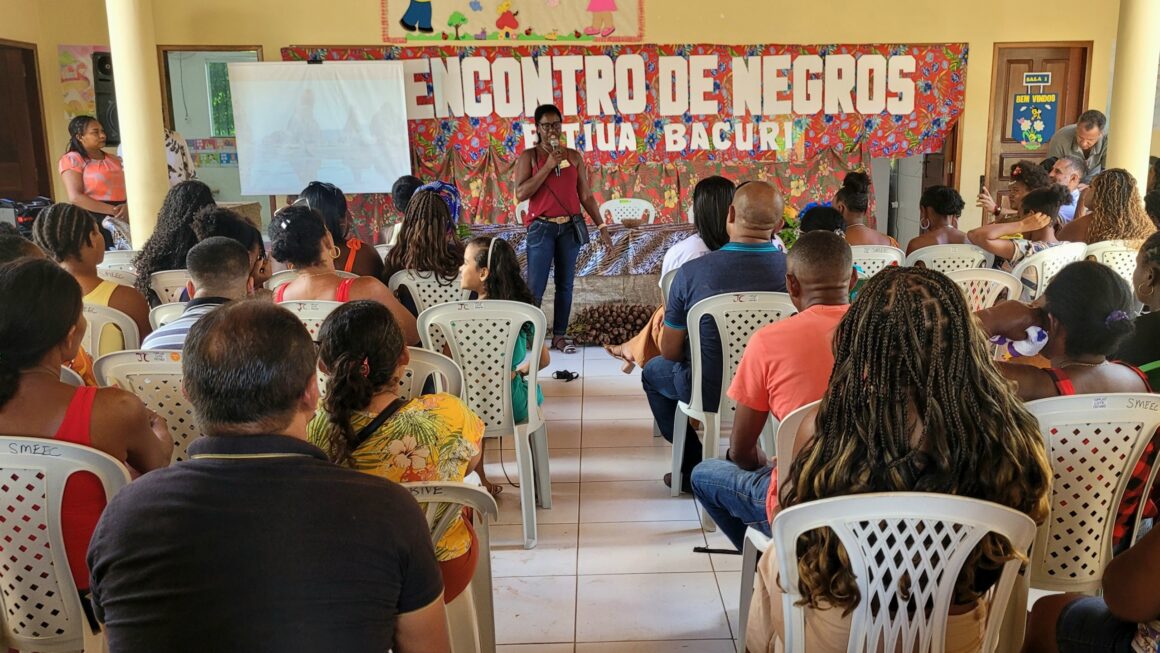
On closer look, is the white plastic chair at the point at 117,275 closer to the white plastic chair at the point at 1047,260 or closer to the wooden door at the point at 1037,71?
the white plastic chair at the point at 1047,260

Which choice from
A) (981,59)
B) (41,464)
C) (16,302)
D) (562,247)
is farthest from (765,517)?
(981,59)

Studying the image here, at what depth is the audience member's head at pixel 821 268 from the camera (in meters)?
2.38

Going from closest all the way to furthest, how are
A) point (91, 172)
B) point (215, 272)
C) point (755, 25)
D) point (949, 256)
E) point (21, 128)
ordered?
1. point (215, 272)
2. point (949, 256)
3. point (91, 172)
4. point (21, 128)
5. point (755, 25)

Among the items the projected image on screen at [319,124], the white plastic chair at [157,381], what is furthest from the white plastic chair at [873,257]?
the projected image on screen at [319,124]

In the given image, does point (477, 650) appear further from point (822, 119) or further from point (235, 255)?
point (822, 119)

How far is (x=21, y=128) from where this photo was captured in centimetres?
702

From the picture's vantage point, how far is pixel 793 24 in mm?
7355

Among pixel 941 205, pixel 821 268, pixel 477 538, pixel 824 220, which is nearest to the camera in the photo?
pixel 477 538

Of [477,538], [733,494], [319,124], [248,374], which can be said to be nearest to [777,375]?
[733,494]

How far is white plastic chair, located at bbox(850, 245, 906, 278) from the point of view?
4.17 metres

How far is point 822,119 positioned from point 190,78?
16.5 feet

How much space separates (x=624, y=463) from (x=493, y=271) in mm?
1009

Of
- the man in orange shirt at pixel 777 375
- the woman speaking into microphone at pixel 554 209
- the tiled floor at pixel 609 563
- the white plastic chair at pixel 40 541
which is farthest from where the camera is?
the woman speaking into microphone at pixel 554 209

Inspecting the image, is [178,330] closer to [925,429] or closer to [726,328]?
[726,328]
